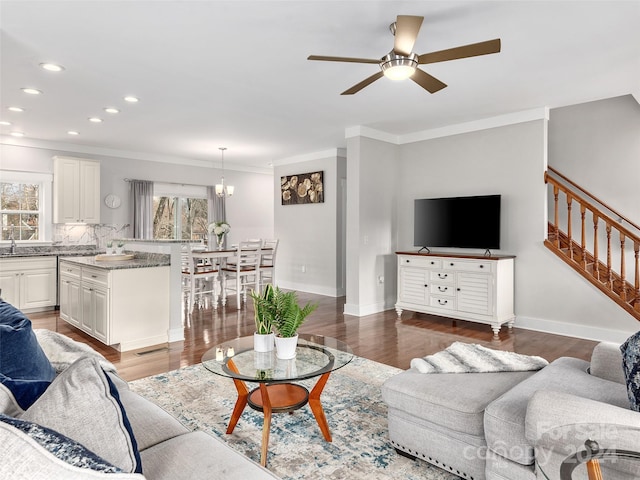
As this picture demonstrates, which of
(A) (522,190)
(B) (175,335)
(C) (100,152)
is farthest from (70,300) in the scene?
A: (A) (522,190)

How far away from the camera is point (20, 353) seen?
1.48 meters

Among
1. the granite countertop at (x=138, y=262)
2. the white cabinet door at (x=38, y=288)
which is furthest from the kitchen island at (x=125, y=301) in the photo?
the white cabinet door at (x=38, y=288)

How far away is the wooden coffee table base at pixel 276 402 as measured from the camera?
7.00 ft

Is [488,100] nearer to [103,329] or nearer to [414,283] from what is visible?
[414,283]

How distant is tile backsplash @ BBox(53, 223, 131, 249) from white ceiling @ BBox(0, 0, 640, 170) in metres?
1.67

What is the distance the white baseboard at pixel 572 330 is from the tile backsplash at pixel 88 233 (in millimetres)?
6540

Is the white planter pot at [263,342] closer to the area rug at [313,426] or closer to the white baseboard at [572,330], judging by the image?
the area rug at [313,426]

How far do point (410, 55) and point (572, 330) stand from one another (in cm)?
378

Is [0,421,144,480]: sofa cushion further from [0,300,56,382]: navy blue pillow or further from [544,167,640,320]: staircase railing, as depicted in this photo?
[544,167,640,320]: staircase railing

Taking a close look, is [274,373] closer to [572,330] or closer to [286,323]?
[286,323]

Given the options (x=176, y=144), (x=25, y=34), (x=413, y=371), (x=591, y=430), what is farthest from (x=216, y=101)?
(x=591, y=430)

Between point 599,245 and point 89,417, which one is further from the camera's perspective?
point 599,245

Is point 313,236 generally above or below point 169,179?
below

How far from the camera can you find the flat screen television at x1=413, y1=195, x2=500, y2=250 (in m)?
5.10
